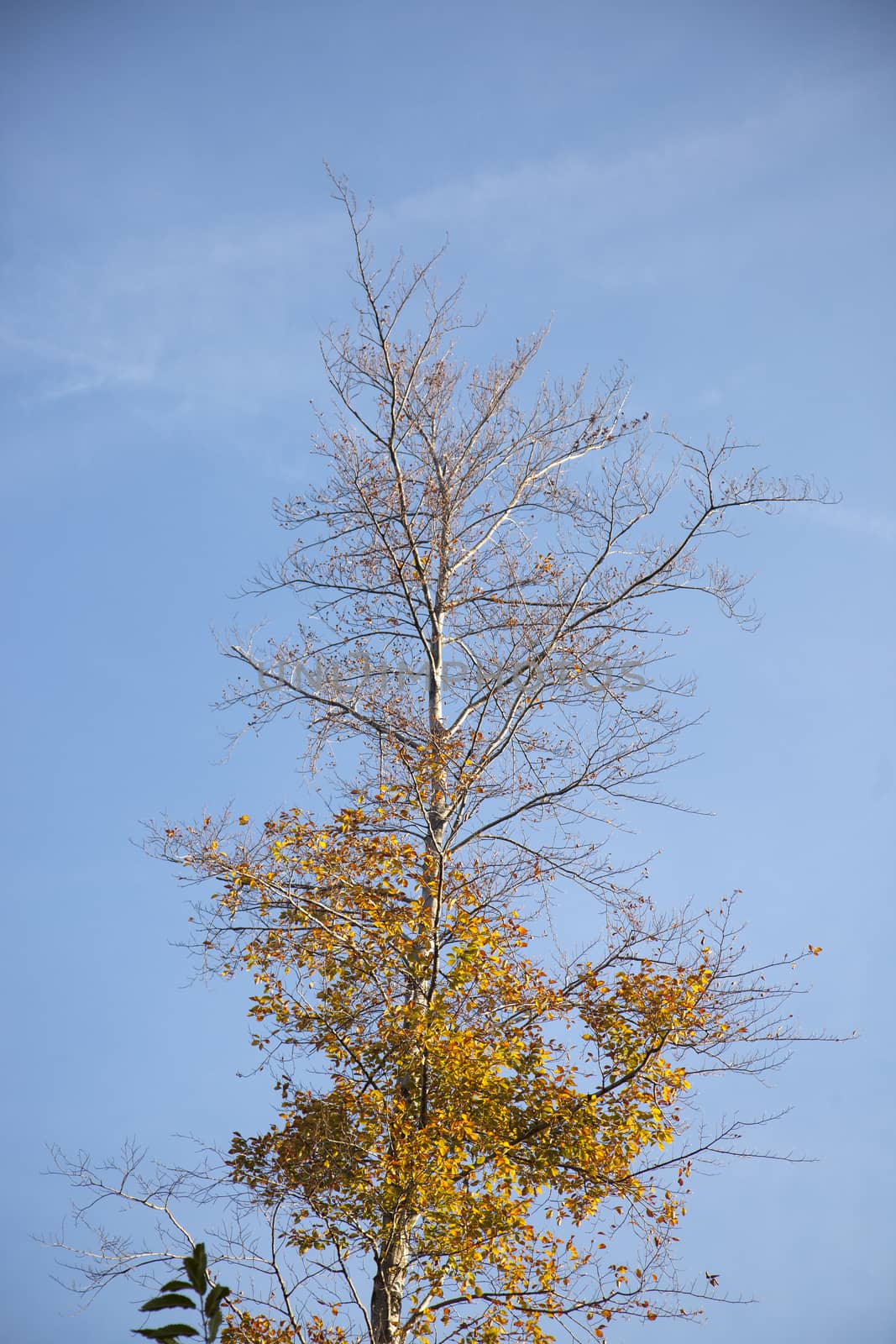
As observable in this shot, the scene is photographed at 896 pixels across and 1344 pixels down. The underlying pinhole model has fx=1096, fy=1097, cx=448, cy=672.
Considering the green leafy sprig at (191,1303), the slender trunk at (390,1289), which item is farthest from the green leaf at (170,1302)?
the slender trunk at (390,1289)

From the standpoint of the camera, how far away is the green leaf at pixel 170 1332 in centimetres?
362

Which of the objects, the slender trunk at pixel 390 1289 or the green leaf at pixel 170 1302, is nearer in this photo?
the green leaf at pixel 170 1302

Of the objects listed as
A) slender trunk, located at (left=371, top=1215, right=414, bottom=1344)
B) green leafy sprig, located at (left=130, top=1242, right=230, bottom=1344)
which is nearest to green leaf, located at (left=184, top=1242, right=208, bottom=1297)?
green leafy sprig, located at (left=130, top=1242, right=230, bottom=1344)

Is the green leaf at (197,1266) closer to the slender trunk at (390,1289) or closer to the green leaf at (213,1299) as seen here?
the green leaf at (213,1299)

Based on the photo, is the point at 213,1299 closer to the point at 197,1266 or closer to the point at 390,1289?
the point at 197,1266

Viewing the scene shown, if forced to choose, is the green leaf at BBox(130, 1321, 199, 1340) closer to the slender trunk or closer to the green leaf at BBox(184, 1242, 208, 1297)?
the green leaf at BBox(184, 1242, 208, 1297)

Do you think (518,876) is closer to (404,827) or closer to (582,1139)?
(404,827)

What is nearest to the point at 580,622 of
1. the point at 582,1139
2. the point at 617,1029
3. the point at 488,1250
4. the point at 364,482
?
the point at 364,482

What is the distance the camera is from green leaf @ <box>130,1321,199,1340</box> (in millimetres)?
3623

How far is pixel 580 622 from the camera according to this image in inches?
387

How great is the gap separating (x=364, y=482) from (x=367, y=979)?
452 cm

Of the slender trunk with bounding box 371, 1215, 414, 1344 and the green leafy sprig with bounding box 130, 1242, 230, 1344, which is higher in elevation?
the slender trunk with bounding box 371, 1215, 414, 1344

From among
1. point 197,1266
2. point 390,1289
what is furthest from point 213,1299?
point 390,1289

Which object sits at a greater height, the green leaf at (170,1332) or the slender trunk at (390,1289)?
the slender trunk at (390,1289)
